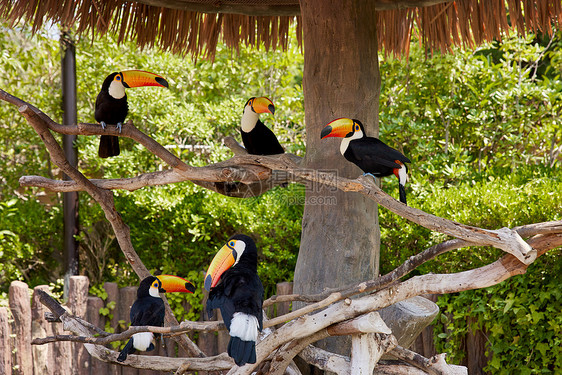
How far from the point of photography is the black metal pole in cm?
434

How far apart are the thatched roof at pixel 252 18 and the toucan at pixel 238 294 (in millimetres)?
1702

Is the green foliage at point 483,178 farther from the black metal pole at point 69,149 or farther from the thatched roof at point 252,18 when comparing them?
the black metal pole at point 69,149

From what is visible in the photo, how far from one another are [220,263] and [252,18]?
86.2 inches

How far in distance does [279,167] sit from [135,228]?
7.21ft

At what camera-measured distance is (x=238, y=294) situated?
2008 millimetres

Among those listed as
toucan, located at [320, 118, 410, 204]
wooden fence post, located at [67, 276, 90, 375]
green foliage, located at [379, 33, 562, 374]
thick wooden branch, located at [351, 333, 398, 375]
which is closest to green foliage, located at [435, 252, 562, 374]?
green foliage, located at [379, 33, 562, 374]

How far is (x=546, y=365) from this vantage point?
3170 millimetres

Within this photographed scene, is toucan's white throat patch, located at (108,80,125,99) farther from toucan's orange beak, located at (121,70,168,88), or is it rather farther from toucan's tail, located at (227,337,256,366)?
toucan's tail, located at (227,337,256,366)

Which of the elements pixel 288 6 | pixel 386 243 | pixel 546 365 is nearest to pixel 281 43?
pixel 288 6

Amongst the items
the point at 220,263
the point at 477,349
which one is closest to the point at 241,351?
the point at 220,263

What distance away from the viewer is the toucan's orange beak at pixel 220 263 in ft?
6.48

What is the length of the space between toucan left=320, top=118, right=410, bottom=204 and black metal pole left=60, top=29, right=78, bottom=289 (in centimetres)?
265

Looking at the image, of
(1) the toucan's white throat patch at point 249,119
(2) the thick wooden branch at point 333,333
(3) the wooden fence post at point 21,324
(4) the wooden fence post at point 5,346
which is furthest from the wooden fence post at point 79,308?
(2) the thick wooden branch at point 333,333

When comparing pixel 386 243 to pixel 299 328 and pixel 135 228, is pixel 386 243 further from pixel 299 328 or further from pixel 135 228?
pixel 135 228
